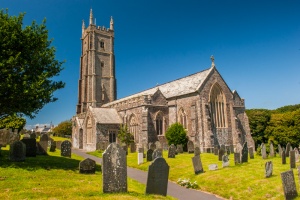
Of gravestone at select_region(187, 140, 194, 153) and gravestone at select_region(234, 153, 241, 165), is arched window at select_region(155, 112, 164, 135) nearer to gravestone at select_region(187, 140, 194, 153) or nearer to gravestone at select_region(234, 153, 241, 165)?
gravestone at select_region(187, 140, 194, 153)

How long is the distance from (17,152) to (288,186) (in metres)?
13.8

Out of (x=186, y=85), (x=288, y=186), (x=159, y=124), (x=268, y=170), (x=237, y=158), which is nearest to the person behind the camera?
(x=288, y=186)

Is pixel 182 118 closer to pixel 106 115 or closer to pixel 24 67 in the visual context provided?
pixel 106 115

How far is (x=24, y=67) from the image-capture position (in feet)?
48.7

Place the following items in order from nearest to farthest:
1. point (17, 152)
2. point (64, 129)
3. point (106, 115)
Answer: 1. point (17, 152)
2. point (106, 115)
3. point (64, 129)

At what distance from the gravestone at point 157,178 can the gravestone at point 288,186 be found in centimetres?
454

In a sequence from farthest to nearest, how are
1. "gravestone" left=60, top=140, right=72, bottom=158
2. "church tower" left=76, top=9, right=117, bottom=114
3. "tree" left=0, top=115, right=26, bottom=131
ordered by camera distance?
"church tower" left=76, top=9, right=117, bottom=114 < "tree" left=0, top=115, right=26, bottom=131 < "gravestone" left=60, top=140, right=72, bottom=158

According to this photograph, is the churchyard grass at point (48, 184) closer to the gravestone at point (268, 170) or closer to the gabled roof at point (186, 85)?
the gravestone at point (268, 170)

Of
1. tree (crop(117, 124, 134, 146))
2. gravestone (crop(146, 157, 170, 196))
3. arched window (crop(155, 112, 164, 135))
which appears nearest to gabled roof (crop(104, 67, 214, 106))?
arched window (crop(155, 112, 164, 135))

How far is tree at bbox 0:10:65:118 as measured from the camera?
45.4 feet

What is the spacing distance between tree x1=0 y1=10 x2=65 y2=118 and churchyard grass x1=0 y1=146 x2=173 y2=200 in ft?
11.3

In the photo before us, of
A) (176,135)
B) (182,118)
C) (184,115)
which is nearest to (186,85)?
(184,115)

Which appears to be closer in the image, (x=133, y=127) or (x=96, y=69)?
(x=133, y=127)

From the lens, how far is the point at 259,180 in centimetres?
1239
